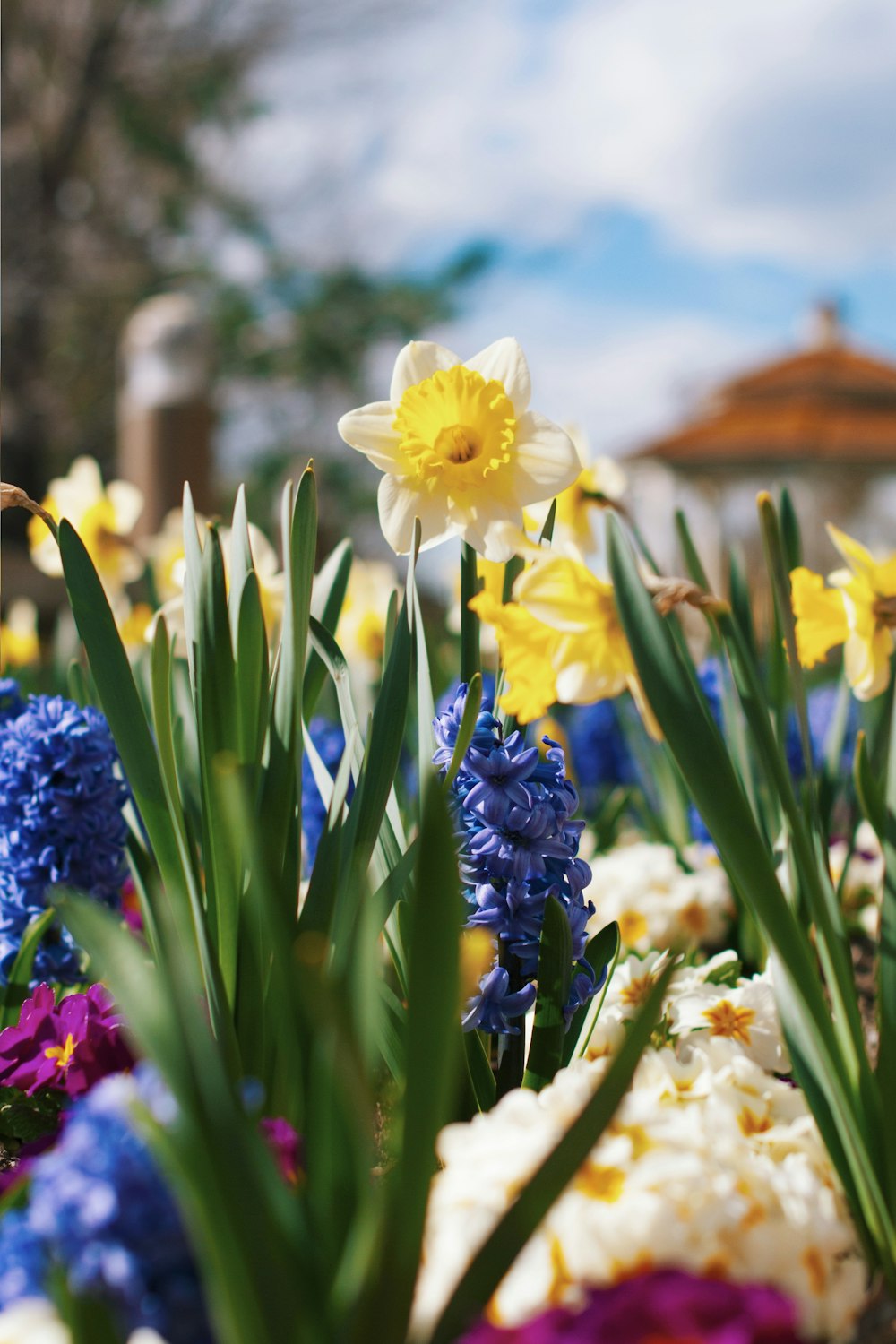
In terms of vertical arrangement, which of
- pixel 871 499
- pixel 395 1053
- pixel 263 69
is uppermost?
pixel 263 69

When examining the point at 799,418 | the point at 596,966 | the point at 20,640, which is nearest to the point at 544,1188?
the point at 596,966

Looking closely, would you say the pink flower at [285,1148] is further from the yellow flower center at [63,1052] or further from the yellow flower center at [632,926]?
the yellow flower center at [632,926]

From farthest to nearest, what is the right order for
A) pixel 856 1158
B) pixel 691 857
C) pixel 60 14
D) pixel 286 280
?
pixel 286 280 < pixel 60 14 < pixel 691 857 < pixel 856 1158

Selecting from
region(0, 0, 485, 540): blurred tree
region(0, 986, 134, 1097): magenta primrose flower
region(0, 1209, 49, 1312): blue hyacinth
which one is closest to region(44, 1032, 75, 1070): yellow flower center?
region(0, 986, 134, 1097): magenta primrose flower

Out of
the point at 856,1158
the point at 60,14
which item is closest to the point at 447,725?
the point at 856,1158

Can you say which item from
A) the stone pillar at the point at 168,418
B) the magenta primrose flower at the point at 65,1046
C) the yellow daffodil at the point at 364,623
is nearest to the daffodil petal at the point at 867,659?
the magenta primrose flower at the point at 65,1046

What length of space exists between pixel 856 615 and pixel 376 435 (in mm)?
424

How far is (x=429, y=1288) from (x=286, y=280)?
11.4 metres

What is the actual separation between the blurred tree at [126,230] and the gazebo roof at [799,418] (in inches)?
138

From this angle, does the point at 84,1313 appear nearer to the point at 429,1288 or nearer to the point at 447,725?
the point at 429,1288

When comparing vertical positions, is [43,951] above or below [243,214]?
below

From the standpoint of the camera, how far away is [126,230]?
10.7m

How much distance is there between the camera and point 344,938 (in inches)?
32.8

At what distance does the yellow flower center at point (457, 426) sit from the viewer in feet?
3.28
